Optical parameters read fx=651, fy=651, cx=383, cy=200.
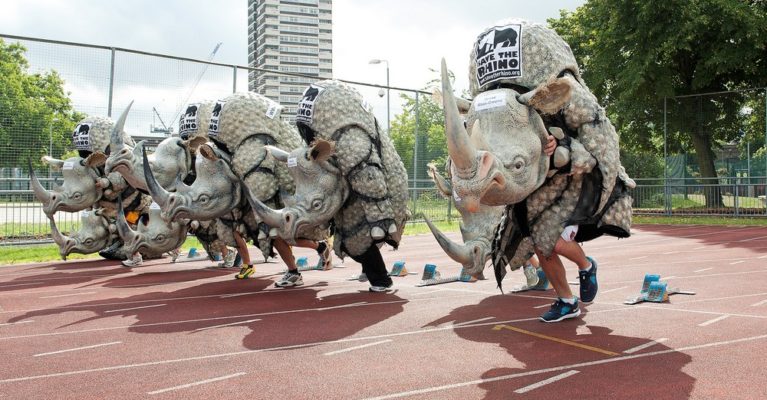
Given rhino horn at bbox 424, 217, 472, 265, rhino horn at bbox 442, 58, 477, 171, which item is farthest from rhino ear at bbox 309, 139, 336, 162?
rhino horn at bbox 442, 58, 477, 171

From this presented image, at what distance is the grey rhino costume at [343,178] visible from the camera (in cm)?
762

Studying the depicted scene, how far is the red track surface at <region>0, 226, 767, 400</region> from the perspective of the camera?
411cm

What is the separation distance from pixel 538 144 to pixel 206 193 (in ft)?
15.9

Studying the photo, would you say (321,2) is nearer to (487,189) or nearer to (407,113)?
(407,113)

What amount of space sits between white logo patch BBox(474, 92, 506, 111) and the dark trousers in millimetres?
2991

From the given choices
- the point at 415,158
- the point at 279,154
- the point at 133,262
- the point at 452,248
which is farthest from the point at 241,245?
the point at 415,158

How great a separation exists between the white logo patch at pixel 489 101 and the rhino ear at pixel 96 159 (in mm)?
7667

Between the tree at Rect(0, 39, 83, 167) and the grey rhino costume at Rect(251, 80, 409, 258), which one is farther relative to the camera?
the tree at Rect(0, 39, 83, 167)

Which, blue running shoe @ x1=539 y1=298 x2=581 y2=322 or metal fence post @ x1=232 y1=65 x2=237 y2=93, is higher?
metal fence post @ x1=232 y1=65 x2=237 y2=93

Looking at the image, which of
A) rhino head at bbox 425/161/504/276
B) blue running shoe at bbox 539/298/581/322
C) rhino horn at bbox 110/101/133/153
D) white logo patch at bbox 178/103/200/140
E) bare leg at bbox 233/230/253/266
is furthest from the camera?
white logo patch at bbox 178/103/200/140

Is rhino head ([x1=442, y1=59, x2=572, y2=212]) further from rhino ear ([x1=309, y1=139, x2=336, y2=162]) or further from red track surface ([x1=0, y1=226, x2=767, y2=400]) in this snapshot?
rhino ear ([x1=309, y1=139, x2=336, y2=162])

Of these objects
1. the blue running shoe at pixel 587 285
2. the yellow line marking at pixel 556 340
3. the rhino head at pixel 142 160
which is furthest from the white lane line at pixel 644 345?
the rhino head at pixel 142 160

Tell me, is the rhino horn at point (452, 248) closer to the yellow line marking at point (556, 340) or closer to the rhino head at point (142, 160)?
the yellow line marking at point (556, 340)

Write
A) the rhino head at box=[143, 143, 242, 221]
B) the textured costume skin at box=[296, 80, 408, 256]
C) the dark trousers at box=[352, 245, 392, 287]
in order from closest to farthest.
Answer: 1. the textured costume skin at box=[296, 80, 408, 256]
2. the dark trousers at box=[352, 245, 392, 287]
3. the rhino head at box=[143, 143, 242, 221]
